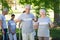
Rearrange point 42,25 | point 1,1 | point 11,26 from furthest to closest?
point 1,1, point 11,26, point 42,25

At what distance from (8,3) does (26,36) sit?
6.18 m

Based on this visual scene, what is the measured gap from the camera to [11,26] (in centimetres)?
1000

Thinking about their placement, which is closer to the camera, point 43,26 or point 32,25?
point 43,26

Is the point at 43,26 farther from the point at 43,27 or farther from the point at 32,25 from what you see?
the point at 32,25

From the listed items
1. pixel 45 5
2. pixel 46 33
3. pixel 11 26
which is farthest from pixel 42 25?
pixel 45 5

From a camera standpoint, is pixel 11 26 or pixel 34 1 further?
pixel 34 1

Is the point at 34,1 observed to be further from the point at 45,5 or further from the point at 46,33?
the point at 46,33

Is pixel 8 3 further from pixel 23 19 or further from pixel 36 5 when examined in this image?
pixel 23 19

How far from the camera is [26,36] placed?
7.66 m

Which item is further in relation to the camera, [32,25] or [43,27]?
[32,25]

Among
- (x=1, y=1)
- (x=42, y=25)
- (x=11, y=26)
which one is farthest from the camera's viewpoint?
(x=1, y=1)

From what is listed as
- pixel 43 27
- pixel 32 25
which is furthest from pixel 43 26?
pixel 32 25

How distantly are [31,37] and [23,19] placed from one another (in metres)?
0.61

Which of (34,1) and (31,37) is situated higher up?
(34,1)
